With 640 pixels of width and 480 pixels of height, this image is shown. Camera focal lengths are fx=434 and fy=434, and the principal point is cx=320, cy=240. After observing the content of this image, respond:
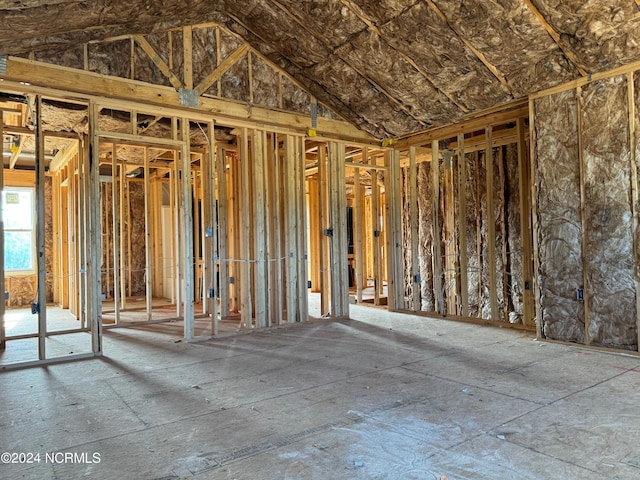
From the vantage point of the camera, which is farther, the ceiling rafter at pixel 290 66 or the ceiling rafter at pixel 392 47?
the ceiling rafter at pixel 290 66

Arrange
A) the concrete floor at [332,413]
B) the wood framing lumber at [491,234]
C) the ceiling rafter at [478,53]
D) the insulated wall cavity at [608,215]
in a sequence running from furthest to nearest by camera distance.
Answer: the wood framing lumber at [491,234], the ceiling rafter at [478,53], the insulated wall cavity at [608,215], the concrete floor at [332,413]

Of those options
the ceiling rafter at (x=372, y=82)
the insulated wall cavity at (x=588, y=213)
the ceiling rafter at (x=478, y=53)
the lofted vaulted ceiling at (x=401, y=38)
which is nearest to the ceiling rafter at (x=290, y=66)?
the lofted vaulted ceiling at (x=401, y=38)

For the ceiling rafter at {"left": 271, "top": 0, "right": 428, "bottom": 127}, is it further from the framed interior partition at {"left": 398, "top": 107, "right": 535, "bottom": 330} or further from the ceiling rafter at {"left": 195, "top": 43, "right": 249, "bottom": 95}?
the ceiling rafter at {"left": 195, "top": 43, "right": 249, "bottom": 95}

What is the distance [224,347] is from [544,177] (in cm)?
442

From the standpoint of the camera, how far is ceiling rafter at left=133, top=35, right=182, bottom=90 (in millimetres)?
5368

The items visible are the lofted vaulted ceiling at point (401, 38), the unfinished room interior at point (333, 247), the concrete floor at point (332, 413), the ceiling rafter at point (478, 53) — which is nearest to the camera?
the concrete floor at point (332, 413)

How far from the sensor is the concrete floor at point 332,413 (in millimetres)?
2363

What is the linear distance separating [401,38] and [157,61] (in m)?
3.07

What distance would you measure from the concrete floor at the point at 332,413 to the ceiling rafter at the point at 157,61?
341 cm

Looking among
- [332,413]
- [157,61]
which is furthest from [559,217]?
[157,61]

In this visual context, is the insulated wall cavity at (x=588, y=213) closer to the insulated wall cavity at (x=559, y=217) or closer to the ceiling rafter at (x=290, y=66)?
the insulated wall cavity at (x=559, y=217)

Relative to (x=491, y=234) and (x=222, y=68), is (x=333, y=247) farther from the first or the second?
(x=222, y=68)

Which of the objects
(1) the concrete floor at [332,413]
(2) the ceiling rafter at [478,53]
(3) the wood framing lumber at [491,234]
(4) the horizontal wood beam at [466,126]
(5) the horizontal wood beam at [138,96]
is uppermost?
(2) the ceiling rafter at [478,53]

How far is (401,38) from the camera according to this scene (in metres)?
5.30
